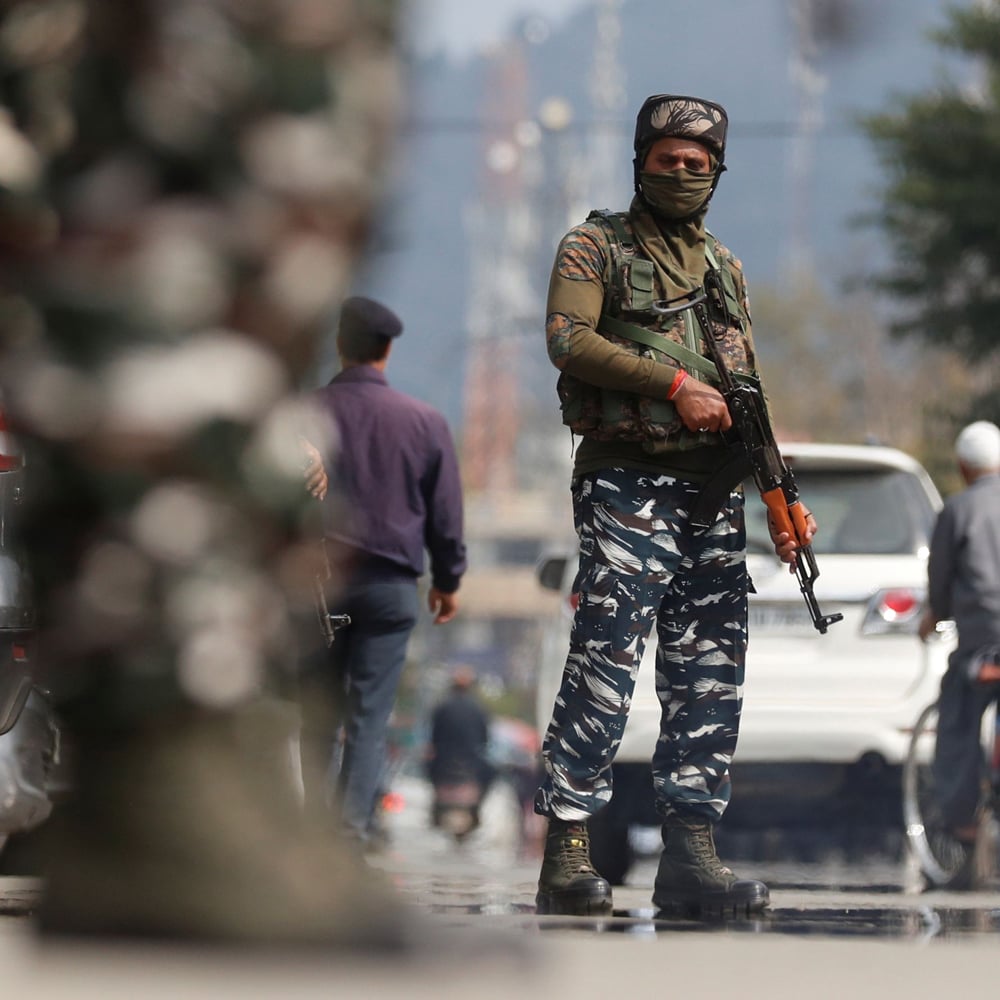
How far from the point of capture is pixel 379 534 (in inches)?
293

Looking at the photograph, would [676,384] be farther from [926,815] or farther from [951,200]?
[951,200]

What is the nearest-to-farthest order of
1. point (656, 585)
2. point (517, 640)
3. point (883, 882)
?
1. point (656, 585)
2. point (883, 882)
3. point (517, 640)

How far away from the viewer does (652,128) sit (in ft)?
18.7

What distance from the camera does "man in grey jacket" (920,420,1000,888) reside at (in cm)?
877

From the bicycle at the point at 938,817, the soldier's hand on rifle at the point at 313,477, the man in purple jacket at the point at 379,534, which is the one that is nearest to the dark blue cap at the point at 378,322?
the man in purple jacket at the point at 379,534

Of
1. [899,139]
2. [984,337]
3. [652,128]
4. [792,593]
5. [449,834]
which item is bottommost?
[449,834]

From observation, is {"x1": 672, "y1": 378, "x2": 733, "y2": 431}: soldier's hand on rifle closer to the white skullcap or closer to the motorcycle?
the white skullcap

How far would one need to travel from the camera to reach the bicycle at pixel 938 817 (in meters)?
8.73

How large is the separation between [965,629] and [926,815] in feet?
2.55

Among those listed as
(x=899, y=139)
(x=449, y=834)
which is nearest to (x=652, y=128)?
(x=899, y=139)

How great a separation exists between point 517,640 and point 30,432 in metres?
160

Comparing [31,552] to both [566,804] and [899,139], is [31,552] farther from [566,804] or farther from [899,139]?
[899,139]

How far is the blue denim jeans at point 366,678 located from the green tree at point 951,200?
15.1 meters

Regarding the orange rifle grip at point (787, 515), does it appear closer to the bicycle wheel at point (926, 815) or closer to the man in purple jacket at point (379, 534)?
the man in purple jacket at point (379, 534)
